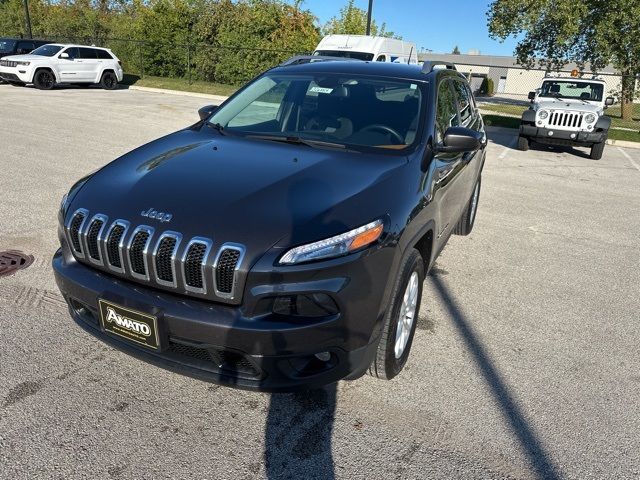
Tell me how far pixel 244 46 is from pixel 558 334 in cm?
2421

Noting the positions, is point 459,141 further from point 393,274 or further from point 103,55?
point 103,55

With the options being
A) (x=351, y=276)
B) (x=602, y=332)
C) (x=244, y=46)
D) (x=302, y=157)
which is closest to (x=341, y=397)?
(x=351, y=276)

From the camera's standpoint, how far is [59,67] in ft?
61.4

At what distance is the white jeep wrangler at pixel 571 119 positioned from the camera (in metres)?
10.9

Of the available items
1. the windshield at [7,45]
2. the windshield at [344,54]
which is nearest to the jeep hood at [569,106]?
the windshield at [344,54]

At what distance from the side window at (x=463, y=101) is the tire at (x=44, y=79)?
1802cm

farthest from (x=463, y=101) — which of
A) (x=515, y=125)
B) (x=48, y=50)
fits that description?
(x=48, y=50)

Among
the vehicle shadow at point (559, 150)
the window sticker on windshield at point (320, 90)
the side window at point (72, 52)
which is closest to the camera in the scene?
the window sticker on windshield at point (320, 90)

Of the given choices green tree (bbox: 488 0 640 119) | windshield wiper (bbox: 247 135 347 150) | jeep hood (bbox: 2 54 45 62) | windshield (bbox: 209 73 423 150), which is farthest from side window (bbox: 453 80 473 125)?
jeep hood (bbox: 2 54 45 62)

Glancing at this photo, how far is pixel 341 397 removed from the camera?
2822 mm

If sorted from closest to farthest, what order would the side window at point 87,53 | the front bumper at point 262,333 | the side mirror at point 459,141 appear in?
the front bumper at point 262,333 → the side mirror at point 459,141 → the side window at point 87,53

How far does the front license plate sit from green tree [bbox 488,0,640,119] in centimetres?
1836

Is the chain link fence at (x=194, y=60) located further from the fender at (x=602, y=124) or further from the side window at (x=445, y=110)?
the side window at (x=445, y=110)

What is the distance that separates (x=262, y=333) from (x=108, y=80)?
70.2 ft
